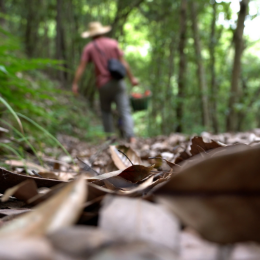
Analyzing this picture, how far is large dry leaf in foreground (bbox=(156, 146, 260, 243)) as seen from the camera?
393 millimetres

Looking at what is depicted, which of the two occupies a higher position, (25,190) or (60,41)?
(60,41)

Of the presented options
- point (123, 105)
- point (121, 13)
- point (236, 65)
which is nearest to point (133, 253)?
point (123, 105)

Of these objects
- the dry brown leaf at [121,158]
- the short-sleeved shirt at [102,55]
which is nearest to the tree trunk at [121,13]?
the short-sleeved shirt at [102,55]

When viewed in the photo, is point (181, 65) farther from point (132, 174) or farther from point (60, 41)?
point (60, 41)

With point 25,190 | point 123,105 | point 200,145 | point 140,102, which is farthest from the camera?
point 140,102

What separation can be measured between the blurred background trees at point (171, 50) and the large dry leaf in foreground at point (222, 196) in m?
4.74

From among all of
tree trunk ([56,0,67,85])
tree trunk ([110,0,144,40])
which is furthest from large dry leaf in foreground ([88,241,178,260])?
tree trunk ([56,0,67,85])

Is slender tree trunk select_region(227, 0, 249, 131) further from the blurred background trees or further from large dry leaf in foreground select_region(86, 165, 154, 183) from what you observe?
large dry leaf in foreground select_region(86, 165, 154, 183)

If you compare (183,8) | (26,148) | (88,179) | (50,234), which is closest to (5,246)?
(50,234)

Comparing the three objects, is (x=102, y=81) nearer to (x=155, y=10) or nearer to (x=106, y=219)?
(x=106, y=219)

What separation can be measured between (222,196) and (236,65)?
545cm

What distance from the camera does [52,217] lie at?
1.27 ft

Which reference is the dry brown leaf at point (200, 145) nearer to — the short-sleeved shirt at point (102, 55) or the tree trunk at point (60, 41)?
the short-sleeved shirt at point (102, 55)

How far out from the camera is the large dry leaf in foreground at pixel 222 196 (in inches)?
15.5
